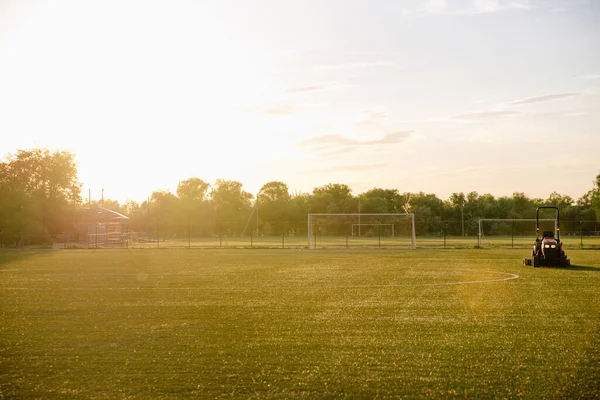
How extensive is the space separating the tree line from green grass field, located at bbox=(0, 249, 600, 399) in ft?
149

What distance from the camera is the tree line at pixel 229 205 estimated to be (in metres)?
62.3

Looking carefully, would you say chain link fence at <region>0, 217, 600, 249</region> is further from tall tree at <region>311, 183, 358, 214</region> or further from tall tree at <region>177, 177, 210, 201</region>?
tall tree at <region>177, 177, 210, 201</region>

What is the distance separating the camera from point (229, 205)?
99.8 meters

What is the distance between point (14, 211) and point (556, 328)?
59.7 meters

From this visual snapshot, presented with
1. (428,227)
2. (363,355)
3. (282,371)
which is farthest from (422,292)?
(428,227)

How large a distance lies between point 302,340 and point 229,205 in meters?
91.4

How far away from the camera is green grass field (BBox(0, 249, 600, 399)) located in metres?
6.71

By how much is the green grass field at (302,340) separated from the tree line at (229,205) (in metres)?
45.4

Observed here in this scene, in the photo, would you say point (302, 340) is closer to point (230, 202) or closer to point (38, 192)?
point (38, 192)

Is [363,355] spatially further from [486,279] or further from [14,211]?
[14,211]

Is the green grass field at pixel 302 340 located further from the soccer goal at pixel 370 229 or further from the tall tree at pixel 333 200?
the tall tree at pixel 333 200

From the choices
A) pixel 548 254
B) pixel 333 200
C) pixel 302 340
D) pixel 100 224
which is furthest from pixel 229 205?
pixel 302 340

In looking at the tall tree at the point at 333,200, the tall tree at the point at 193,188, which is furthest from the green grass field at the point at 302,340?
the tall tree at the point at 193,188

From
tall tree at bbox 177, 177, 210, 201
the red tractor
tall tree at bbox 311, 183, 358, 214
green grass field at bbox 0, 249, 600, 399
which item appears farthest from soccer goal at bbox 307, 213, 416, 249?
tall tree at bbox 177, 177, 210, 201
